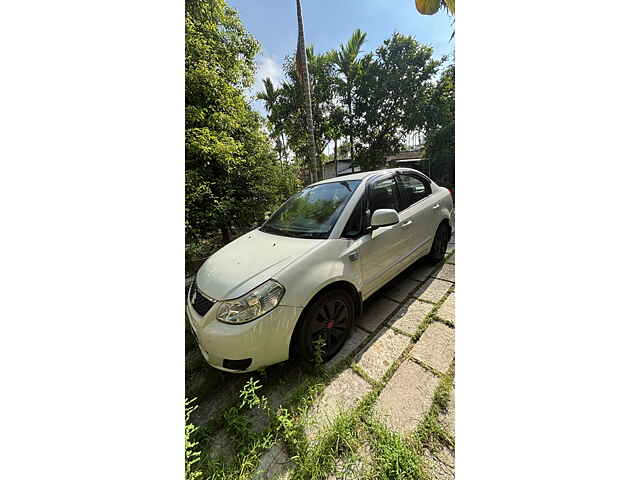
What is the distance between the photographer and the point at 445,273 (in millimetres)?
3008

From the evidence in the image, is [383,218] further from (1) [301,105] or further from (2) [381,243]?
(1) [301,105]

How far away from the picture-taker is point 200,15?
346cm

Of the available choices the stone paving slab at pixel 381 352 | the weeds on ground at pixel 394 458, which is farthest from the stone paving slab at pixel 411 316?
the weeds on ground at pixel 394 458

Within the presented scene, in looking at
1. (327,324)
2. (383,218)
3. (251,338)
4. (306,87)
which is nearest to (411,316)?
(327,324)

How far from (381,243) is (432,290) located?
110 cm

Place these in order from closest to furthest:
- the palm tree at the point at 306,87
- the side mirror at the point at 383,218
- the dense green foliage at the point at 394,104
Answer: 1. the side mirror at the point at 383,218
2. the palm tree at the point at 306,87
3. the dense green foliage at the point at 394,104

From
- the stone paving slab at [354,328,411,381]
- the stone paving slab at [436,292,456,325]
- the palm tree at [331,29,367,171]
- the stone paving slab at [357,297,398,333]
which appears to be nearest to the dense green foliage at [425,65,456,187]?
the palm tree at [331,29,367,171]

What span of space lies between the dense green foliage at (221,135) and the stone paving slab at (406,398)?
315 cm

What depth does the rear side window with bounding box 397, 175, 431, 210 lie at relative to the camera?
8.69ft

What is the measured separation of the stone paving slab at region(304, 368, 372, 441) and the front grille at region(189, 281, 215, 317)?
3.25ft

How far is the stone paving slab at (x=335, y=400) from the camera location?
1373 mm

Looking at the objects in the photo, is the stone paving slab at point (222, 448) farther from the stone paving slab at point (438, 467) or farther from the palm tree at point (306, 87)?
the palm tree at point (306, 87)

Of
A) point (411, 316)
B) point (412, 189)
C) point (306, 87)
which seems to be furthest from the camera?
point (306, 87)

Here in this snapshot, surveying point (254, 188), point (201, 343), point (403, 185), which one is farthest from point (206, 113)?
point (201, 343)
